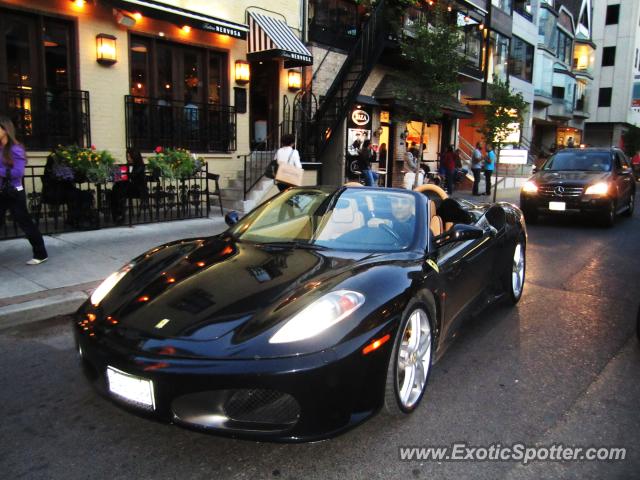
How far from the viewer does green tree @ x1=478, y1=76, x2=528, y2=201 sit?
52.7ft

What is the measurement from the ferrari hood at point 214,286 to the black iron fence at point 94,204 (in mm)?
5136

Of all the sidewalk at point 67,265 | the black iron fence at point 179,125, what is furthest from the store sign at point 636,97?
the sidewalk at point 67,265

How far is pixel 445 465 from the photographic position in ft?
9.11

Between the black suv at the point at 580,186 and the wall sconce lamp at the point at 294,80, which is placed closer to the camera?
the black suv at the point at 580,186

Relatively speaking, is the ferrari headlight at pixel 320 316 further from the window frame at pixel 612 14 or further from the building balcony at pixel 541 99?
the window frame at pixel 612 14

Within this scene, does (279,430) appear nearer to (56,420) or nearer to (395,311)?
(395,311)

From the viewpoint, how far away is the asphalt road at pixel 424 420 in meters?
2.70

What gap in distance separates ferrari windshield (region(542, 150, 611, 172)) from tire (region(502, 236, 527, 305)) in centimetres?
764

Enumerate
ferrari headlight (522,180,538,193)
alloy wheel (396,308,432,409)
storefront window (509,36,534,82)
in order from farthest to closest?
storefront window (509,36,534,82) < ferrari headlight (522,180,538,193) < alloy wheel (396,308,432,409)

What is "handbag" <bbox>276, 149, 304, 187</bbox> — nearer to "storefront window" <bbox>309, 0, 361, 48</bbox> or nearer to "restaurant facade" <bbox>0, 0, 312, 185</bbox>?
"restaurant facade" <bbox>0, 0, 312, 185</bbox>

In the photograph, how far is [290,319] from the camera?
8.80 feet

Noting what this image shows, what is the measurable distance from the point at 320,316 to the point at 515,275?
3.57 meters

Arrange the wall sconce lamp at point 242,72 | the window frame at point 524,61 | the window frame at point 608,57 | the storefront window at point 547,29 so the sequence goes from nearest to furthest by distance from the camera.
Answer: the wall sconce lamp at point 242,72
the window frame at point 524,61
the storefront window at point 547,29
the window frame at point 608,57


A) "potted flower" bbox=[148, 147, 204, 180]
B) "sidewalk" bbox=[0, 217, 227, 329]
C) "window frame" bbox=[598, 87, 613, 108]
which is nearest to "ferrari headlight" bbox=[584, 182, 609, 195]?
"sidewalk" bbox=[0, 217, 227, 329]
